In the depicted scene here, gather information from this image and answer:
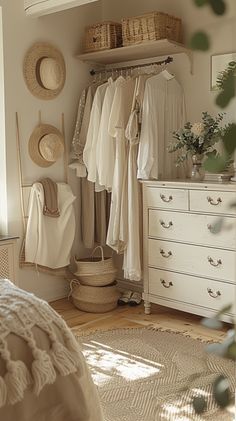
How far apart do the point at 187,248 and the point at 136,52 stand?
4.96 feet

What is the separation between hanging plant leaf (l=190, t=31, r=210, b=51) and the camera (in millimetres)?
362

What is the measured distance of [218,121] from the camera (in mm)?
3402

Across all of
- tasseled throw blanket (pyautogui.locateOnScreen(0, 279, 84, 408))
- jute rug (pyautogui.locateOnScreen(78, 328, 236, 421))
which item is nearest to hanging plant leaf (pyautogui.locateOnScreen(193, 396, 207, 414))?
tasseled throw blanket (pyautogui.locateOnScreen(0, 279, 84, 408))

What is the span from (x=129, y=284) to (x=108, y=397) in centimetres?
177

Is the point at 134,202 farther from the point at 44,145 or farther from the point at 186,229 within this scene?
the point at 44,145

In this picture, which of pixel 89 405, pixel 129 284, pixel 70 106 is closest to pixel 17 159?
pixel 70 106

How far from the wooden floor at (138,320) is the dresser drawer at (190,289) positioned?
0.54ft

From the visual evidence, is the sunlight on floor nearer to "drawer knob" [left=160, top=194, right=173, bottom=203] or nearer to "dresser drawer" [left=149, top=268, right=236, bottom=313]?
"dresser drawer" [left=149, top=268, right=236, bottom=313]

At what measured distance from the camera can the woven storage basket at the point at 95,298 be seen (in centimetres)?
382

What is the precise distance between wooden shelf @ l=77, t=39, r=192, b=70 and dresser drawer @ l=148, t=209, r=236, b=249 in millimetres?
1096

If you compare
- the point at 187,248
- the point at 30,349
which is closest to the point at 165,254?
the point at 187,248

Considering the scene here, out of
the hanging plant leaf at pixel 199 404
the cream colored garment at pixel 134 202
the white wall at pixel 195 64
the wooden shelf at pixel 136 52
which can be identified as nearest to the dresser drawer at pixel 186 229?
the cream colored garment at pixel 134 202

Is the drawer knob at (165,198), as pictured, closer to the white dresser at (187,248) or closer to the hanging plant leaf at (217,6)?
the white dresser at (187,248)

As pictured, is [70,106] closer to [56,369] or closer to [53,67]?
[53,67]
